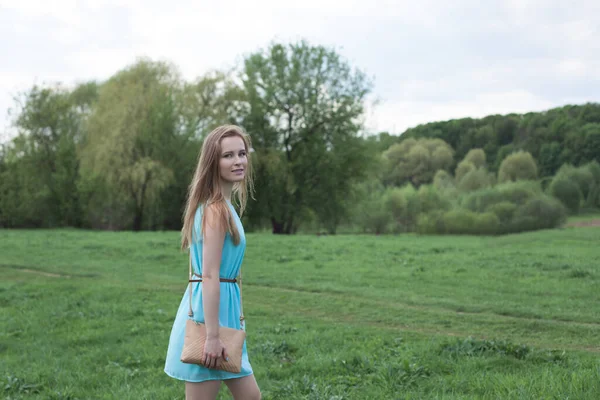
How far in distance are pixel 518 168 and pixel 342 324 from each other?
2330 inches

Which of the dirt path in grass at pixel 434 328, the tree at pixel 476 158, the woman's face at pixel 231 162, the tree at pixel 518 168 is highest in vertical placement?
the tree at pixel 476 158

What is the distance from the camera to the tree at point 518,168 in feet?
201

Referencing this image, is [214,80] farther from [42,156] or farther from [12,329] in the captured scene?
[12,329]

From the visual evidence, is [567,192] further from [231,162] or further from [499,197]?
[231,162]

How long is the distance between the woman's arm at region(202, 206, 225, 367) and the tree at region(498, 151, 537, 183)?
62.3 meters

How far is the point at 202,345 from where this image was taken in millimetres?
3367

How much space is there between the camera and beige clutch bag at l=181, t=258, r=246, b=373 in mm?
3350

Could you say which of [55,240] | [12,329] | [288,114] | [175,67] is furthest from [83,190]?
[12,329]

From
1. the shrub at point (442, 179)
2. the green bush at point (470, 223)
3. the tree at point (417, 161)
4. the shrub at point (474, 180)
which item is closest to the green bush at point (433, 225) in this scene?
the green bush at point (470, 223)

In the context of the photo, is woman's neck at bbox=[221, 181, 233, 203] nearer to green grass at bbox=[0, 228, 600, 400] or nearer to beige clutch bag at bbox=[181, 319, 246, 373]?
beige clutch bag at bbox=[181, 319, 246, 373]

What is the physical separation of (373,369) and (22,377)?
4.22m

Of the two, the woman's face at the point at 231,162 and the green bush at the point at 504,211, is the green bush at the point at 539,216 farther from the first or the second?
the woman's face at the point at 231,162

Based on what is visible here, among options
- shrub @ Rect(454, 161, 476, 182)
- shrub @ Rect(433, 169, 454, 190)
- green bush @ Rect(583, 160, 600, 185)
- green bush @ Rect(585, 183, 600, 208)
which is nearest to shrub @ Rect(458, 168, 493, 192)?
shrub @ Rect(433, 169, 454, 190)

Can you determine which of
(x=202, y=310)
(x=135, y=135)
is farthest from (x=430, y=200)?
(x=202, y=310)
